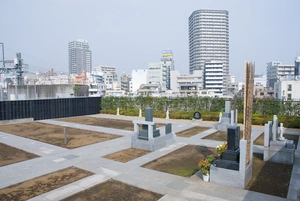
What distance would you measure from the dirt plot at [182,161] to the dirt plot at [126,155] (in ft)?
4.23

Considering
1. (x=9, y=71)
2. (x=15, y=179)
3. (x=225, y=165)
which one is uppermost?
(x=9, y=71)

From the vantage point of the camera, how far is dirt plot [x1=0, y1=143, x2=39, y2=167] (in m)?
11.5

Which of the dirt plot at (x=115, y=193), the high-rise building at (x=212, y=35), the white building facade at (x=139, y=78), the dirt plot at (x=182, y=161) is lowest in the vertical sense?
the dirt plot at (x=115, y=193)

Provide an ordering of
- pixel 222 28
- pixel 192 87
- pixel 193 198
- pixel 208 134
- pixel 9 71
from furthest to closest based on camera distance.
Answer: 1. pixel 222 28
2. pixel 192 87
3. pixel 9 71
4. pixel 208 134
5. pixel 193 198

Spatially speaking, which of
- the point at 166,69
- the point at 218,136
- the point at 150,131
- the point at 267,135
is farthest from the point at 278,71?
the point at 150,131

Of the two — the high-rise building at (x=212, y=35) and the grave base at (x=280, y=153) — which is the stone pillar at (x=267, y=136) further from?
the high-rise building at (x=212, y=35)

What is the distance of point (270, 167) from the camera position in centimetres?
1009

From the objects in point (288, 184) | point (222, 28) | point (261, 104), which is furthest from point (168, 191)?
point (222, 28)

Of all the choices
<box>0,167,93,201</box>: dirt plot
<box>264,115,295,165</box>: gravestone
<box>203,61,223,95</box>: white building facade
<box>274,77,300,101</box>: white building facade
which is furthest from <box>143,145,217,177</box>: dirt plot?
<box>203,61,223,95</box>: white building facade

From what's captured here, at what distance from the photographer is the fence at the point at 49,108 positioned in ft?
82.4

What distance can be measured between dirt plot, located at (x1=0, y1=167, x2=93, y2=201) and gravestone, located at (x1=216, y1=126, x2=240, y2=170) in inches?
208

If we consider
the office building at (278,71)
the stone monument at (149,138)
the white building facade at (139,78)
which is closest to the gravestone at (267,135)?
the stone monument at (149,138)

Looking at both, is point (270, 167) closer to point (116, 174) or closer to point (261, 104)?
point (116, 174)

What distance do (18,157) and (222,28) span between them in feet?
481
